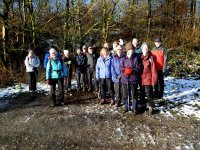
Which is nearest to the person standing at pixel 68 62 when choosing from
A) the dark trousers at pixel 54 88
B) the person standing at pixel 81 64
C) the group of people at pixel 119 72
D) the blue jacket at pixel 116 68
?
the group of people at pixel 119 72

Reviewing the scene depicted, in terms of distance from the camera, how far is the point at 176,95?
10.8m

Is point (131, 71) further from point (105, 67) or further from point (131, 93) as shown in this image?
point (105, 67)

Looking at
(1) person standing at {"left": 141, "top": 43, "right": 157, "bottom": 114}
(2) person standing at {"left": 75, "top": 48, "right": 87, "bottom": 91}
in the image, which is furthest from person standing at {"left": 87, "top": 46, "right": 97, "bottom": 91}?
(1) person standing at {"left": 141, "top": 43, "right": 157, "bottom": 114}

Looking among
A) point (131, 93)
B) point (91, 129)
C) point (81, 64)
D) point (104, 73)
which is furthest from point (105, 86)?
point (91, 129)

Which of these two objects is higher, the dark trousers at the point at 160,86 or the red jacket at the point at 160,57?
the red jacket at the point at 160,57

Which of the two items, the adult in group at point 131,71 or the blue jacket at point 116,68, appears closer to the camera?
the adult in group at point 131,71

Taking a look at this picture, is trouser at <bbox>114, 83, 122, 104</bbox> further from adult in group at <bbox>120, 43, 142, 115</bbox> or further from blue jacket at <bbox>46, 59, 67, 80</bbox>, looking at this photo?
blue jacket at <bbox>46, 59, 67, 80</bbox>

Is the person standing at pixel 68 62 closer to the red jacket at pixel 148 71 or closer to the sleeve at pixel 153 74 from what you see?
the red jacket at pixel 148 71

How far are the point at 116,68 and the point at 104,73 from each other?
0.67m

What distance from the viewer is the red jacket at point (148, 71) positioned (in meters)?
8.62

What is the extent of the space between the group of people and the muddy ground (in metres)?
0.48

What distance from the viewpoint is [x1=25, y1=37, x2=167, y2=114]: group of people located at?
8.59 metres

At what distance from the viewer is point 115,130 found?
25.2 ft

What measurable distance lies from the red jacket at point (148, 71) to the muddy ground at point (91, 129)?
93 centimetres
